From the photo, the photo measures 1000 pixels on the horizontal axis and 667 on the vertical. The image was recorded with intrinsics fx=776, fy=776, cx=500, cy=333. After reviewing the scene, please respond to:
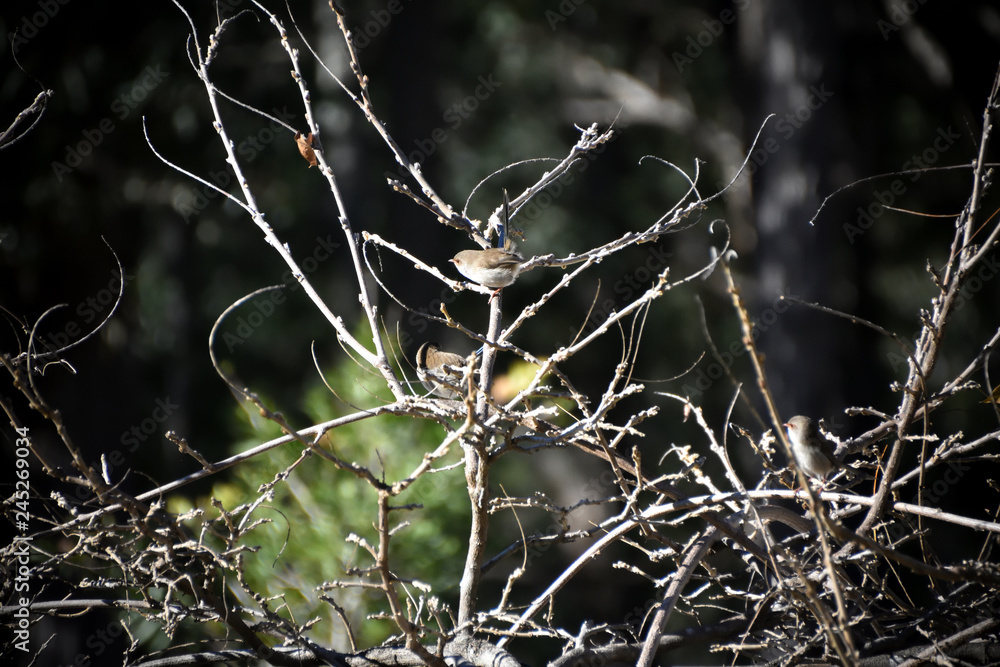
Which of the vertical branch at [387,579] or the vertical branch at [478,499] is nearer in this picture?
the vertical branch at [387,579]

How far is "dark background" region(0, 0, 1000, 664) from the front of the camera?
5.63 meters

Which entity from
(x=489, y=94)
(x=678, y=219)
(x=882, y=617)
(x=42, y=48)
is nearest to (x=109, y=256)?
(x=42, y=48)

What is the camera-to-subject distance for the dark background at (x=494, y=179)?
5.63 metres

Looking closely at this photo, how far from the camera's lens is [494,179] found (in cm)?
799

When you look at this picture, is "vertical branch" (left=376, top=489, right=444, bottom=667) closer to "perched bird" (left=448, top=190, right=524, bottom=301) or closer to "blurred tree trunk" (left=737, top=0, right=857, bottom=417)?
"perched bird" (left=448, top=190, right=524, bottom=301)

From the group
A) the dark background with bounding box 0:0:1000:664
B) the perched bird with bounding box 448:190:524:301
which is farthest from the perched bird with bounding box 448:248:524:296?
the dark background with bounding box 0:0:1000:664

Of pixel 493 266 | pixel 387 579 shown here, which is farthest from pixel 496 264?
pixel 387 579

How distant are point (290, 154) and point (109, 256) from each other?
2.93 meters

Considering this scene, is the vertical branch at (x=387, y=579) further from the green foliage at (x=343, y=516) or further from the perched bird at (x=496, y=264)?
the green foliage at (x=343, y=516)

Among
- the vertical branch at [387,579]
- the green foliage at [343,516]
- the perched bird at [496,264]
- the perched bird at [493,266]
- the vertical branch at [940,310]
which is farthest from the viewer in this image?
the green foliage at [343,516]

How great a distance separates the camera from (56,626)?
582cm

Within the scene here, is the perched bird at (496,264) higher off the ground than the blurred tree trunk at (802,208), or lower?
higher

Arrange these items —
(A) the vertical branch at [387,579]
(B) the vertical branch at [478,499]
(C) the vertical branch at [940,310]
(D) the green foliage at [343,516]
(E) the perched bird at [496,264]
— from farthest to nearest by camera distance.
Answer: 1. (D) the green foliage at [343,516]
2. (E) the perched bird at [496,264]
3. (B) the vertical branch at [478,499]
4. (C) the vertical branch at [940,310]
5. (A) the vertical branch at [387,579]

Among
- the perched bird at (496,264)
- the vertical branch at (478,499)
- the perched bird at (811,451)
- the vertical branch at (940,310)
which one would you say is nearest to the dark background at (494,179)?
the perched bird at (496,264)
